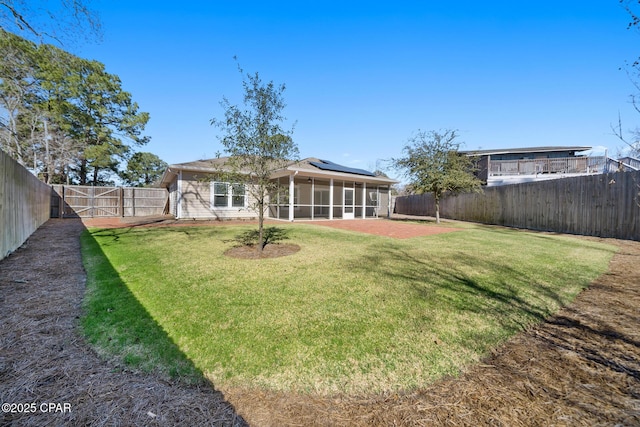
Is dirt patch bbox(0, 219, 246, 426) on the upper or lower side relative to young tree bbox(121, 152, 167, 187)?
lower

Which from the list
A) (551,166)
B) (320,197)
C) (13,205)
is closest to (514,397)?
(13,205)

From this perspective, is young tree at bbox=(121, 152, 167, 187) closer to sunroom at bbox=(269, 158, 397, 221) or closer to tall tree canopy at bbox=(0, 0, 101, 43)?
sunroom at bbox=(269, 158, 397, 221)

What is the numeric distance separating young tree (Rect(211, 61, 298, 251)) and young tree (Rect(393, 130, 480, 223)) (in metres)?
9.85

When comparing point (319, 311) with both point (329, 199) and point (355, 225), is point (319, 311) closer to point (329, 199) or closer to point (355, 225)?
point (355, 225)

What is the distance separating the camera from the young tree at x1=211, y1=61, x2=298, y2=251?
6032 millimetres

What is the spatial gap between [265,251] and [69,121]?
27296 millimetres

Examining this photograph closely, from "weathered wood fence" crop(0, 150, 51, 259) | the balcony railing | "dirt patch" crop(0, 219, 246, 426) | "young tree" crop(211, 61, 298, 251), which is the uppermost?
the balcony railing

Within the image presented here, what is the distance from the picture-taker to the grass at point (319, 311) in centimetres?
227

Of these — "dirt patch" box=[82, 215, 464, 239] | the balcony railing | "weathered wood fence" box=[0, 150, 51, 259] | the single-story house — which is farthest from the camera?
the balcony railing

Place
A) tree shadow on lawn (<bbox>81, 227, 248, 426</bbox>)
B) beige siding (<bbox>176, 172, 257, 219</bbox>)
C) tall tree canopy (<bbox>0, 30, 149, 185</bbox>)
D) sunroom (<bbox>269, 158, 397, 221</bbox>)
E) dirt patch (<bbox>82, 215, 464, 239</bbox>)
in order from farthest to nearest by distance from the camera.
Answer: tall tree canopy (<bbox>0, 30, 149, 185</bbox>)
sunroom (<bbox>269, 158, 397, 221</bbox>)
beige siding (<bbox>176, 172, 257, 219</bbox>)
dirt patch (<bbox>82, 215, 464, 239</bbox>)
tree shadow on lawn (<bbox>81, 227, 248, 426</bbox>)

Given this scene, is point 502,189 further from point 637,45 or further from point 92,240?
point 92,240

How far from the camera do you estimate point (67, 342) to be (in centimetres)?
263

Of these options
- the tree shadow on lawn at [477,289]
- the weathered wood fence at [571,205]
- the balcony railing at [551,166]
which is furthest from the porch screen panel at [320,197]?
the balcony railing at [551,166]

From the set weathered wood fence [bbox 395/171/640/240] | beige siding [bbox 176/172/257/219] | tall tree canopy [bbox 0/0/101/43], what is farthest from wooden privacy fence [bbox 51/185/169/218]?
weathered wood fence [bbox 395/171/640/240]
